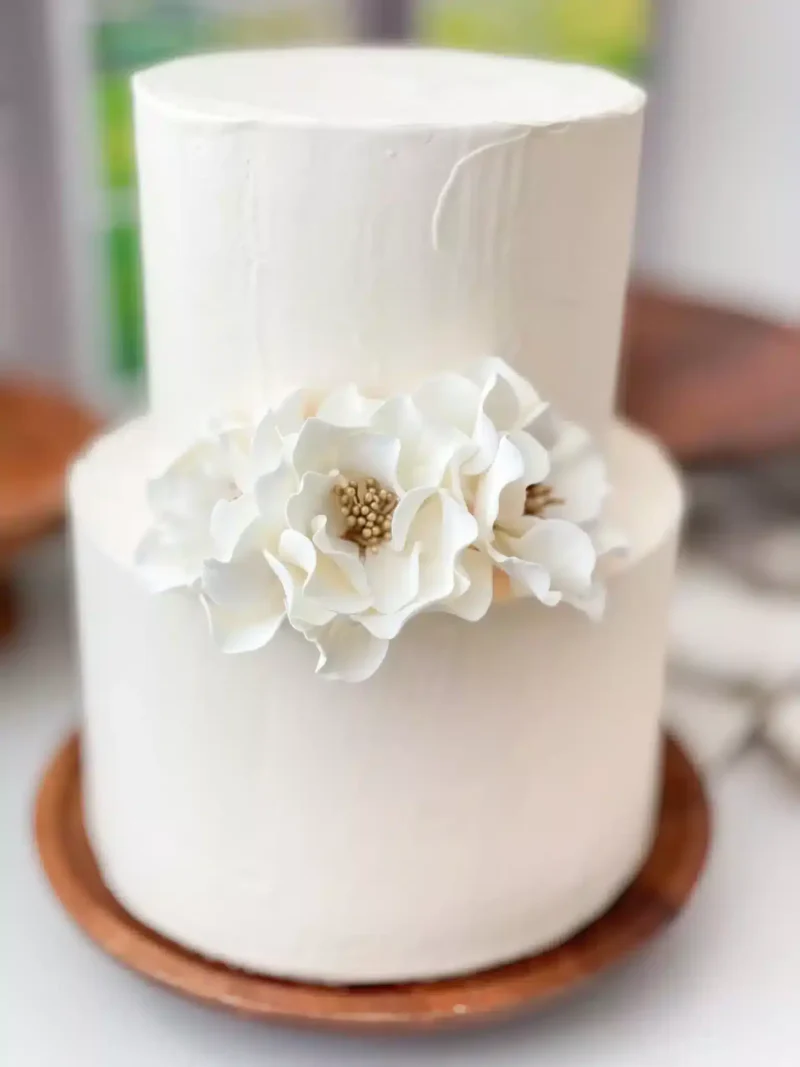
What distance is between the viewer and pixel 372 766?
23.5 inches

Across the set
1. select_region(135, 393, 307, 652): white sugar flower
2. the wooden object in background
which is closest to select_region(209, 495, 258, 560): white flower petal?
select_region(135, 393, 307, 652): white sugar flower

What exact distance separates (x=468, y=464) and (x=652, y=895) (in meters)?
0.32

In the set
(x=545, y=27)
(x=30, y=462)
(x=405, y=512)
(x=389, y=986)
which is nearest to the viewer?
(x=405, y=512)

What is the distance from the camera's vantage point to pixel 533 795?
63cm

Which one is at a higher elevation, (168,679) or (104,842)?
(168,679)

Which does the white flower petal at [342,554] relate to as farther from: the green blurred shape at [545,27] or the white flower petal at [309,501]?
the green blurred shape at [545,27]

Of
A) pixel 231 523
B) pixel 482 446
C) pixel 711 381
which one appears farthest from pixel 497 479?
pixel 711 381

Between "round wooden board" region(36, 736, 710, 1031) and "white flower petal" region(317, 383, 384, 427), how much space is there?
309mm

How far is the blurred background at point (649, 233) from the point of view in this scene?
1068 mm

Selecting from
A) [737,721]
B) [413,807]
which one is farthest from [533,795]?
[737,721]

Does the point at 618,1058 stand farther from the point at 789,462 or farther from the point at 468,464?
the point at 789,462

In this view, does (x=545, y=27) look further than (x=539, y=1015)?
Yes

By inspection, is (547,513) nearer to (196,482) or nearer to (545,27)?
(196,482)

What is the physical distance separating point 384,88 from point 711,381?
573 mm
